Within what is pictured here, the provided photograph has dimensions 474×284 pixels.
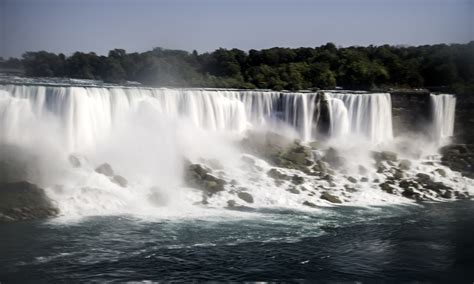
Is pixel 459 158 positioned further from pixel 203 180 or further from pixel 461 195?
pixel 203 180

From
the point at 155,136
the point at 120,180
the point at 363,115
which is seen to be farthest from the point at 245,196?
the point at 363,115

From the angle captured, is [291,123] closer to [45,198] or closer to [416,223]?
[416,223]

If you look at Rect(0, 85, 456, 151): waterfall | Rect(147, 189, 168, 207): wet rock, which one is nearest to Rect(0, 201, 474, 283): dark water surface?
Rect(147, 189, 168, 207): wet rock

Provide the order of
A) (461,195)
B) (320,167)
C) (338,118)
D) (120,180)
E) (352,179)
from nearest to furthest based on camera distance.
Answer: (120,180), (461,195), (352,179), (320,167), (338,118)

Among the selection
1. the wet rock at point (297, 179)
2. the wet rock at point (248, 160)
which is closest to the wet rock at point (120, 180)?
the wet rock at point (248, 160)

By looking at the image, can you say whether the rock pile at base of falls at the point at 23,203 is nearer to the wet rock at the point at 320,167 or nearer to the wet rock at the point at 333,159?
the wet rock at the point at 320,167

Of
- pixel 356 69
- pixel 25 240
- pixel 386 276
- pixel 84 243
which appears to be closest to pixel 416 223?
pixel 386 276
